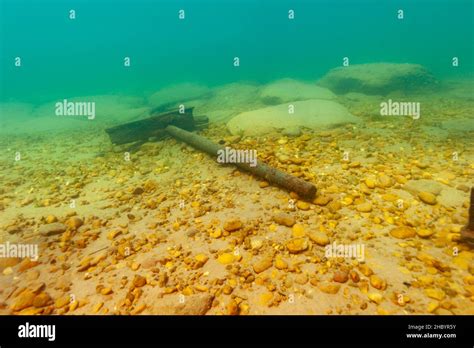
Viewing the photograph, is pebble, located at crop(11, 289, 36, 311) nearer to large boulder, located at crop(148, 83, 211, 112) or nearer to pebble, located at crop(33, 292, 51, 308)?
pebble, located at crop(33, 292, 51, 308)

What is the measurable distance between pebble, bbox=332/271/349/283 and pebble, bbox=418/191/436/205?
87.8 inches

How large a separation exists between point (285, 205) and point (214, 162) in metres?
2.77

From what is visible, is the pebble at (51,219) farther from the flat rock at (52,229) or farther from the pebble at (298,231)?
the pebble at (298,231)

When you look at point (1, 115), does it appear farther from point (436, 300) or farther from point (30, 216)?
point (436, 300)

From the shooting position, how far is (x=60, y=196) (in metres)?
5.93

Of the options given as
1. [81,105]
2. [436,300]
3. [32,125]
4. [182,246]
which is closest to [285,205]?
[182,246]

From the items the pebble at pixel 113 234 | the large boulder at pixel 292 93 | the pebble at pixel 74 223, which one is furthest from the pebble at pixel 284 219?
the large boulder at pixel 292 93

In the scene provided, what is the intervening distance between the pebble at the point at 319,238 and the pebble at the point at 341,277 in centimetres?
56

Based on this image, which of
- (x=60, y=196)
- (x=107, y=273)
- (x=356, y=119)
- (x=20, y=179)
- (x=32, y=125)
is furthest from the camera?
(x=32, y=125)

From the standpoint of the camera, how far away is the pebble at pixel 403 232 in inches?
137

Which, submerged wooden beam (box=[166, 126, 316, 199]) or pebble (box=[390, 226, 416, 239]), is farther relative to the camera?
submerged wooden beam (box=[166, 126, 316, 199])

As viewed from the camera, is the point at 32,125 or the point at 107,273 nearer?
the point at 107,273

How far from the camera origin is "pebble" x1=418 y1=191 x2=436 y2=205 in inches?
159

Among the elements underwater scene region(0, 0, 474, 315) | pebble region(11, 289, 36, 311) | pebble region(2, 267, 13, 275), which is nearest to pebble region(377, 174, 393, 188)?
underwater scene region(0, 0, 474, 315)
